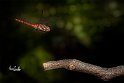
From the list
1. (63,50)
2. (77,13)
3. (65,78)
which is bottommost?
(65,78)

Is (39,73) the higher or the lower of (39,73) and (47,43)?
the lower

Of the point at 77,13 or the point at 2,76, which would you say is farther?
the point at 77,13

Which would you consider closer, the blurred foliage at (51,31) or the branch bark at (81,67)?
the branch bark at (81,67)

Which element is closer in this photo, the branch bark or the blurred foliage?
the branch bark

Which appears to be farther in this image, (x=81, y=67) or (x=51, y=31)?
Result: (x=51, y=31)

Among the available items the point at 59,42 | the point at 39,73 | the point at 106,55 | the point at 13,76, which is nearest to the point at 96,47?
the point at 106,55

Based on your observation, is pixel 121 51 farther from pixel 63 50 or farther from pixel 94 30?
pixel 63 50
